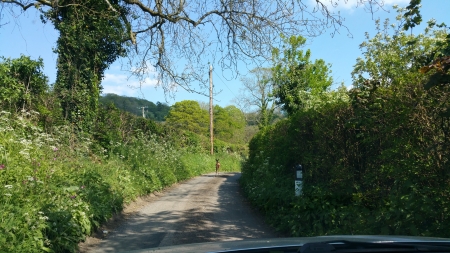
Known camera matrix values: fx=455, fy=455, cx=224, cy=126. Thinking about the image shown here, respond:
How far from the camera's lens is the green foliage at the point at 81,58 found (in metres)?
14.7

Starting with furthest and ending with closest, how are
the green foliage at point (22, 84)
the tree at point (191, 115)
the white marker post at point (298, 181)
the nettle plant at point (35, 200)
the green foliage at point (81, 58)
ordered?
1. the tree at point (191, 115)
2. the green foliage at point (81, 58)
3. the green foliage at point (22, 84)
4. the white marker post at point (298, 181)
5. the nettle plant at point (35, 200)

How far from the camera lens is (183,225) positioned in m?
10.3

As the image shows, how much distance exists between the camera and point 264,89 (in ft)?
122

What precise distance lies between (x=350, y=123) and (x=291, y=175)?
4453 millimetres

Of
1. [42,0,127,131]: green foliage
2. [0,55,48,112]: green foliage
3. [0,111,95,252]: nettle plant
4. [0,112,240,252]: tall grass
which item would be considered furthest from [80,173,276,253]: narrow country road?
[0,55,48,112]: green foliage

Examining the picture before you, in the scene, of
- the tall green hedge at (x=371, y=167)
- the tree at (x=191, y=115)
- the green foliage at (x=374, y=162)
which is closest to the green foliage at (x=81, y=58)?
the green foliage at (x=374, y=162)

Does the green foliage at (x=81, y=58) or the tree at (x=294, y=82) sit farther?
the tree at (x=294, y=82)

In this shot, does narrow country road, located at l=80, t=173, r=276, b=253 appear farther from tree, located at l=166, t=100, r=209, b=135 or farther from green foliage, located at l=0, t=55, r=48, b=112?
tree, located at l=166, t=100, r=209, b=135

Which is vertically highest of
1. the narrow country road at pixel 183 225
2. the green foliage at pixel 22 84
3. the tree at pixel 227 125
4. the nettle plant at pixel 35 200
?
the tree at pixel 227 125

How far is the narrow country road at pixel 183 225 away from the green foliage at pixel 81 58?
400cm

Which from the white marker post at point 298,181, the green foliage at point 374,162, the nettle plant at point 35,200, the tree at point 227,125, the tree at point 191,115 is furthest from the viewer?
the tree at point 227,125

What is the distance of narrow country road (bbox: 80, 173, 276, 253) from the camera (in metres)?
8.62

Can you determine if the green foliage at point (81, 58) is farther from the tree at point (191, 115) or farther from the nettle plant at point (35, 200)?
the tree at point (191, 115)

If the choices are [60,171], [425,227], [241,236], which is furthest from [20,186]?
[425,227]
